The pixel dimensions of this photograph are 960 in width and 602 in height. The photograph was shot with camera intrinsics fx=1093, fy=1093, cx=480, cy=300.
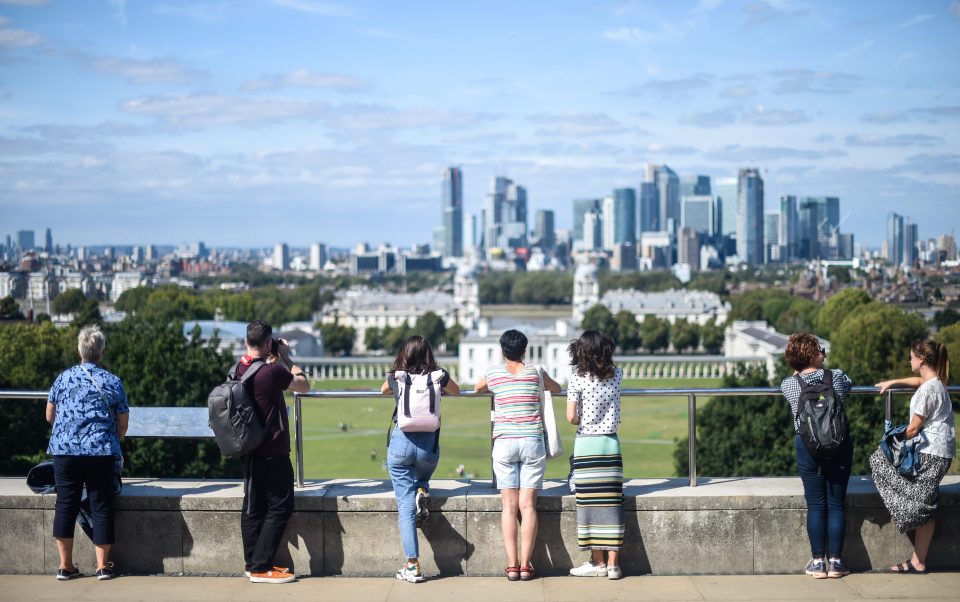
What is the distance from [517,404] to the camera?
7.32 meters

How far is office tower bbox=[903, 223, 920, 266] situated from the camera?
73.5 meters

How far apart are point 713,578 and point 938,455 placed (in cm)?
170

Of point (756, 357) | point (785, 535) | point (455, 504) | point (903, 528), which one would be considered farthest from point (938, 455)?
point (756, 357)

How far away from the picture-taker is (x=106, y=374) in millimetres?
7406

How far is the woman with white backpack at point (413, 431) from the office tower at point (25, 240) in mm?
149465

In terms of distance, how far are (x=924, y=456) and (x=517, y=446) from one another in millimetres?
2704

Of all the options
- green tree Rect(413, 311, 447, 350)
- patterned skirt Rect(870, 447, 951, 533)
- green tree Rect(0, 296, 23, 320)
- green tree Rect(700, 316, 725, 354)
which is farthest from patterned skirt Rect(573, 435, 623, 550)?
green tree Rect(413, 311, 447, 350)

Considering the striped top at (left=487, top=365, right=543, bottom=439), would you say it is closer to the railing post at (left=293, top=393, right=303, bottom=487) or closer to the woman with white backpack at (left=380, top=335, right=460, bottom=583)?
the woman with white backpack at (left=380, top=335, right=460, bottom=583)

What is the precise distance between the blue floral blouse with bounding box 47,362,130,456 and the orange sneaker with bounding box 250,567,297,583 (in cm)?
129

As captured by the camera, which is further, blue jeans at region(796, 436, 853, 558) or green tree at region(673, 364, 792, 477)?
green tree at region(673, 364, 792, 477)

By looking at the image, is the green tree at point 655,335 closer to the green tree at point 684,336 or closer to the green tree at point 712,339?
the green tree at point 684,336

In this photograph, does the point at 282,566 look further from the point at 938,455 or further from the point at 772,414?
the point at 772,414

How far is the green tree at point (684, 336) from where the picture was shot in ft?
331

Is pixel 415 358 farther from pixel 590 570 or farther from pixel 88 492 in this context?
pixel 88 492
